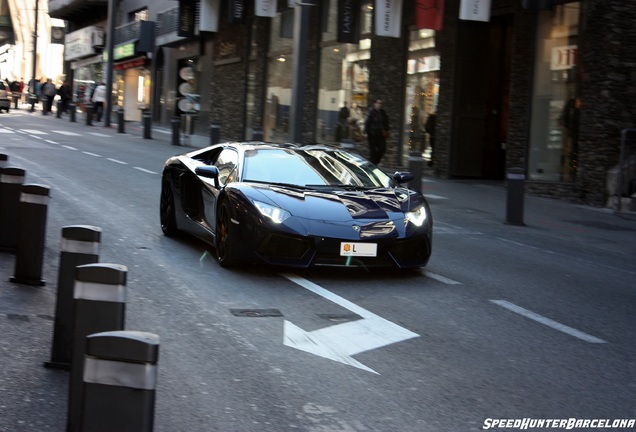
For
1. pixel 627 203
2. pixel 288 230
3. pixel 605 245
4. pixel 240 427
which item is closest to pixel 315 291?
pixel 288 230

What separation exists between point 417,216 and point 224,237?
187 cm

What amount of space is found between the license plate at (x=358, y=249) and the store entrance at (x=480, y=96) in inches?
654

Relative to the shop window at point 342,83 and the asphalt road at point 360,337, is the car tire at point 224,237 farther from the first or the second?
the shop window at point 342,83

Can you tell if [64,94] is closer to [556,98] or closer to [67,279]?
[556,98]

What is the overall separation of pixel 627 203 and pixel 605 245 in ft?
15.6

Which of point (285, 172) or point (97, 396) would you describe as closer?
point (97, 396)

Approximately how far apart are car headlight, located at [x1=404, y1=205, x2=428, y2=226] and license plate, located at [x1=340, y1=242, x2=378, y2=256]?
0.53 m

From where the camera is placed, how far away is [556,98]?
22.1m

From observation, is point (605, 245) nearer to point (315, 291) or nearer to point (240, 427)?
point (315, 291)

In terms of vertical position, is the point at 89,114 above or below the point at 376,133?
above

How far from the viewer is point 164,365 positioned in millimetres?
6352

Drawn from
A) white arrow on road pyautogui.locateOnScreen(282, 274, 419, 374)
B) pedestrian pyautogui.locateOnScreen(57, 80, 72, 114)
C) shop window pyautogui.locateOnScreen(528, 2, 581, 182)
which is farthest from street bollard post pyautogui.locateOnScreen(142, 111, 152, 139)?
white arrow on road pyautogui.locateOnScreen(282, 274, 419, 374)

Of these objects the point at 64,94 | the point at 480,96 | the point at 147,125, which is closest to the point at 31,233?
the point at 480,96

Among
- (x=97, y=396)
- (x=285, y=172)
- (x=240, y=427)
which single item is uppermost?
(x=285, y=172)
